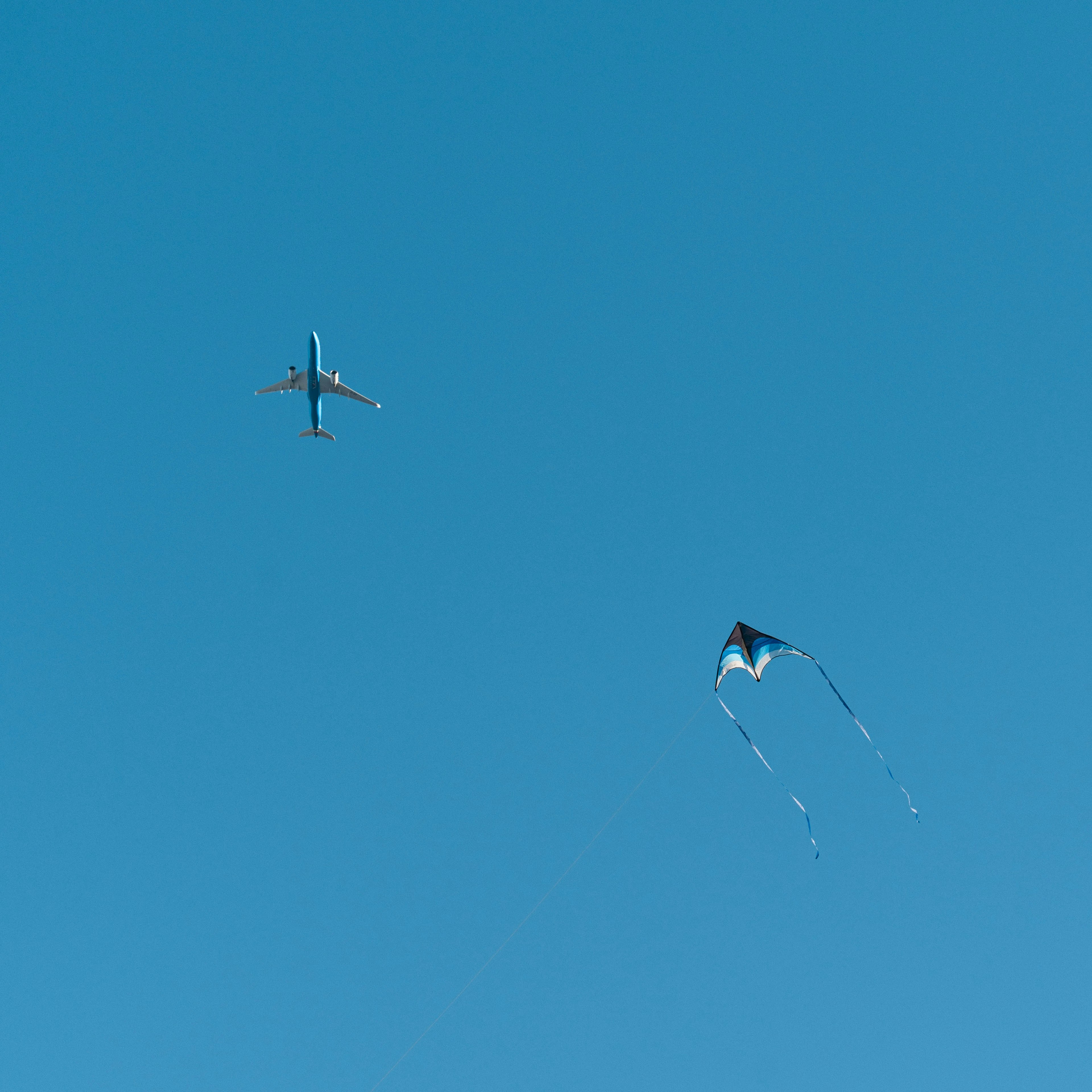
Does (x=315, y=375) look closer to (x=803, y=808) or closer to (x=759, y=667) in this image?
(x=759, y=667)

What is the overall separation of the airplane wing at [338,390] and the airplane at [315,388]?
0.02 meters

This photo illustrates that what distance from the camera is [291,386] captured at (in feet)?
241

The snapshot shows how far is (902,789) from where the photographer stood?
114ft

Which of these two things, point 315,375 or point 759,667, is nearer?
point 759,667

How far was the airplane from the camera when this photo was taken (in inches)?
2729

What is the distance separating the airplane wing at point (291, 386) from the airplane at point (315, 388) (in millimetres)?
19

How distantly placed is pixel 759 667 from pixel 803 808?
12375 millimetres

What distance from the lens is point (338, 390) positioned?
74.1 m

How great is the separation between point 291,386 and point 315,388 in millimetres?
4471

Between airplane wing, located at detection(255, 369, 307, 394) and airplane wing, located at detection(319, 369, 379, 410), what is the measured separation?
0.58 metres

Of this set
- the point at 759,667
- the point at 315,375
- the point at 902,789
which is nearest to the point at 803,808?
the point at 902,789

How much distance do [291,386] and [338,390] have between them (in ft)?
10.3

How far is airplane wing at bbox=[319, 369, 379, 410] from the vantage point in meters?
73.1

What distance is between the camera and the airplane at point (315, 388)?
227ft
